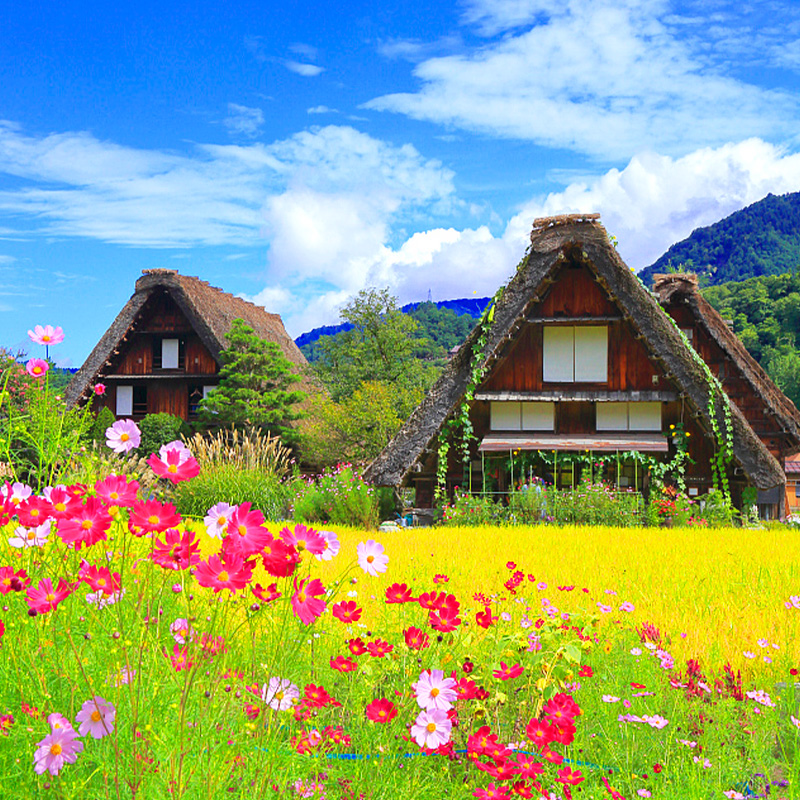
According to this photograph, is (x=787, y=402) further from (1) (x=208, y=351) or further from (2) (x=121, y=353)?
(2) (x=121, y=353)

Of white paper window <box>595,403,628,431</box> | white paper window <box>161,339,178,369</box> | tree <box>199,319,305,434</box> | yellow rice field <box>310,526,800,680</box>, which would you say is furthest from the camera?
white paper window <box>161,339,178,369</box>

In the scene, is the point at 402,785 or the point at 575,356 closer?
the point at 402,785

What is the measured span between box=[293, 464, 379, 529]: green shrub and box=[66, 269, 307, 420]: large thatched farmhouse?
12919 millimetres

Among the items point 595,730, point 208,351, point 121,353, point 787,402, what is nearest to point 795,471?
point 787,402

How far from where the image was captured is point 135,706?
1967mm

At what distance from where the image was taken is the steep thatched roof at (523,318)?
11.8 metres

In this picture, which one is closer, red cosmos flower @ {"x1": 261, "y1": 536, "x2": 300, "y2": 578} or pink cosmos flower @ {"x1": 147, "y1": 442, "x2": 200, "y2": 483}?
red cosmos flower @ {"x1": 261, "y1": 536, "x2": 300, "y2": 578}

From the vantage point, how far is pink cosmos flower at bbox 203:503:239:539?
205cm

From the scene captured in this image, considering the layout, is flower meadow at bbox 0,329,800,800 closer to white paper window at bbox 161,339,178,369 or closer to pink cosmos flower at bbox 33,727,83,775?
pink cosmos flower at bbox 33,727,83,775

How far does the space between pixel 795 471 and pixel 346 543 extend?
39561 mm

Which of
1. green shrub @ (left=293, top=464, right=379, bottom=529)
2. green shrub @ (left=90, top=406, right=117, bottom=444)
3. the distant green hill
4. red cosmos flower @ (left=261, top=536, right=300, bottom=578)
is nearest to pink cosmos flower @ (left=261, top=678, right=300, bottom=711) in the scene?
red cosmos flower @ (left=261, top=536, right=300, bottom=578)

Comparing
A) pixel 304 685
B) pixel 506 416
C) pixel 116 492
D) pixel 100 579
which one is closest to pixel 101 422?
pixel 506 416

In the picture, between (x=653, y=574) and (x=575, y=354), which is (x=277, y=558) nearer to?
(x=653, y=574)

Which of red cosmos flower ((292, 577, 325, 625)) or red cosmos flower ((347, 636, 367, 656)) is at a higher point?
red cosmos flower ((292, 577, 325, 625))
